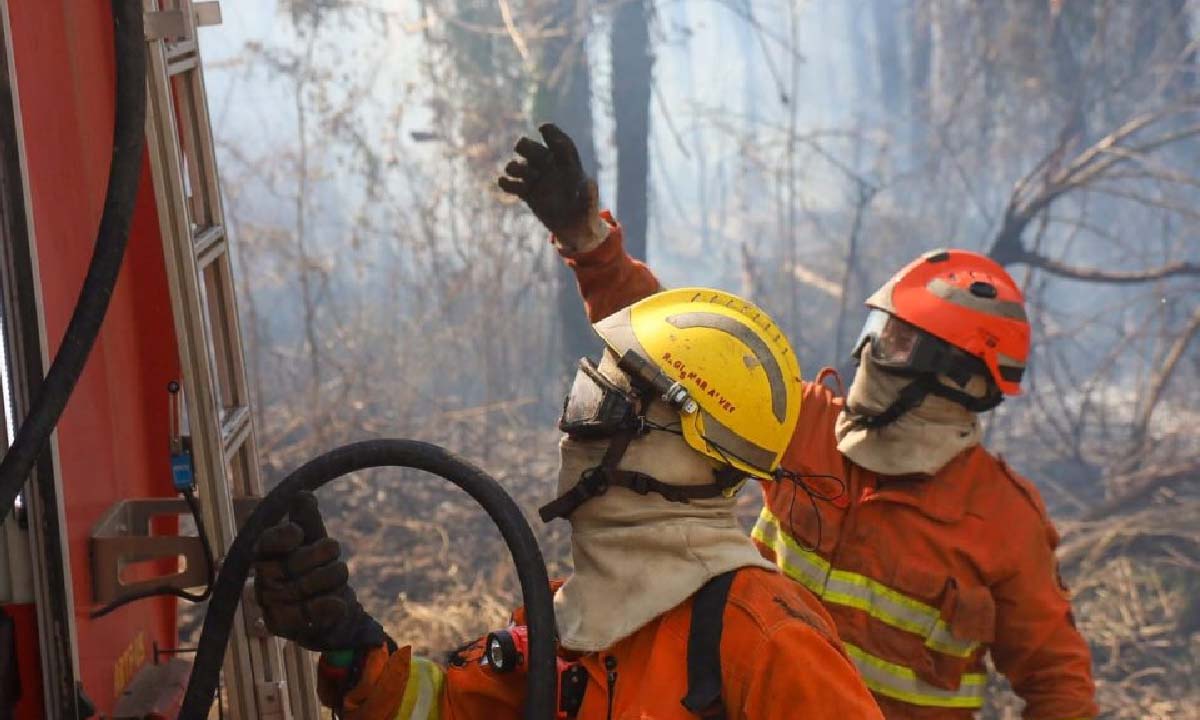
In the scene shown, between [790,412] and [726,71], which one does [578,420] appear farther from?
[726,71]

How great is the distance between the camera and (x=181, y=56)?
2.84 m

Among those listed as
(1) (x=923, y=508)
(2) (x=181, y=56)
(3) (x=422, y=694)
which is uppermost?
(2) (x=181, y=56)

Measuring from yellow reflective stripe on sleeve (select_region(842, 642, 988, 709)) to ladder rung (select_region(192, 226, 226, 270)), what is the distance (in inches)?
78.7

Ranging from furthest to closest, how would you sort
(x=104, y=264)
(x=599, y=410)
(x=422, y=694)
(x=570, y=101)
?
1. (x=570, y=101)
2. (x=422, y=694)
3. (x=599, y=410)
4. (x=104, y=264)

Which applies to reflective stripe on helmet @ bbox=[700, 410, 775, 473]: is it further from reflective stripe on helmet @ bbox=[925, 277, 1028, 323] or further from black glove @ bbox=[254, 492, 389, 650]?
reflective stripe on helmet @ bbox=[925, 277, 1028, 323]

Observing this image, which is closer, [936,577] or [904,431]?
[936,577]

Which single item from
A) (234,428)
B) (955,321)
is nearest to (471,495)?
(234,428)

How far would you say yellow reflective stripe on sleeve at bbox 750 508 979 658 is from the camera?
11.1 ft

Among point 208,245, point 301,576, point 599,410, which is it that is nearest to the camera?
point 301,576

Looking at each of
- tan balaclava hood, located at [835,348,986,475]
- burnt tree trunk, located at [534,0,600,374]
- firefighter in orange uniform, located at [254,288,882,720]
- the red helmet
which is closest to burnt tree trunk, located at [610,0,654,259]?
burnt tree trunk, located at [534,0,600,374]

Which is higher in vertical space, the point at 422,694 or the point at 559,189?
the point at 559,189

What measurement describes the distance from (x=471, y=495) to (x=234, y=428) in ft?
3.44

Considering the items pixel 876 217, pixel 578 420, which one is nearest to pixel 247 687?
pixel 578 420

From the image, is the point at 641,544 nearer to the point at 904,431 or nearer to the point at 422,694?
the point at 422,694
